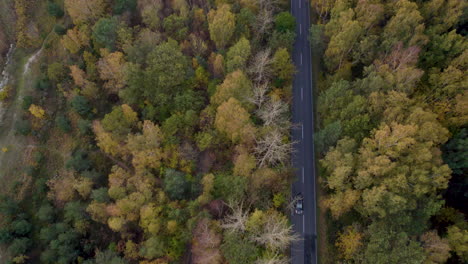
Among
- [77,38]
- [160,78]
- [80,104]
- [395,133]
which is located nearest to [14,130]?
[80,104]

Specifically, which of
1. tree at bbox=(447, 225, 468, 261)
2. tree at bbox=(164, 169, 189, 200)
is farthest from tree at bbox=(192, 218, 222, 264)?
tree at bbox=(447, 225, 468, 261)

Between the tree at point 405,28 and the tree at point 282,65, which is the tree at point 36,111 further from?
the tree at point 405,28

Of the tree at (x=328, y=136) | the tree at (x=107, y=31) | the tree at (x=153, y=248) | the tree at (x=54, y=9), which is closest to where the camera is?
the tree at (x=153, y=248)

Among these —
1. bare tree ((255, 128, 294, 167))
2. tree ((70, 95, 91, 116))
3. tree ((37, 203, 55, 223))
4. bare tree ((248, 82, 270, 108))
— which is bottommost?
tree ((37, 203, 55, 223))

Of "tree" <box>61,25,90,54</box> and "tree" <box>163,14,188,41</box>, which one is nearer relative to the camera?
"tree" <box>163,14,188,41</box>

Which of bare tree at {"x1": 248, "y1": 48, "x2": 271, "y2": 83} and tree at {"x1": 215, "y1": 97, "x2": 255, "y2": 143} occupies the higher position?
bare tree at {"x1": 248, "y1": 48, "x2": 271, "y2": 83}

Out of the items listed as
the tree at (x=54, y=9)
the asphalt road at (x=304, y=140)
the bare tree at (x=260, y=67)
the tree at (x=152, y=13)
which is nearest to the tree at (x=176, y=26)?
the tree at (x=152, y=13)

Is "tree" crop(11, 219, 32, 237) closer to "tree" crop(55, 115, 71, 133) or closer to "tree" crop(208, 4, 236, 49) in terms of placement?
"tree" crop(55, 115, 71, 133)
